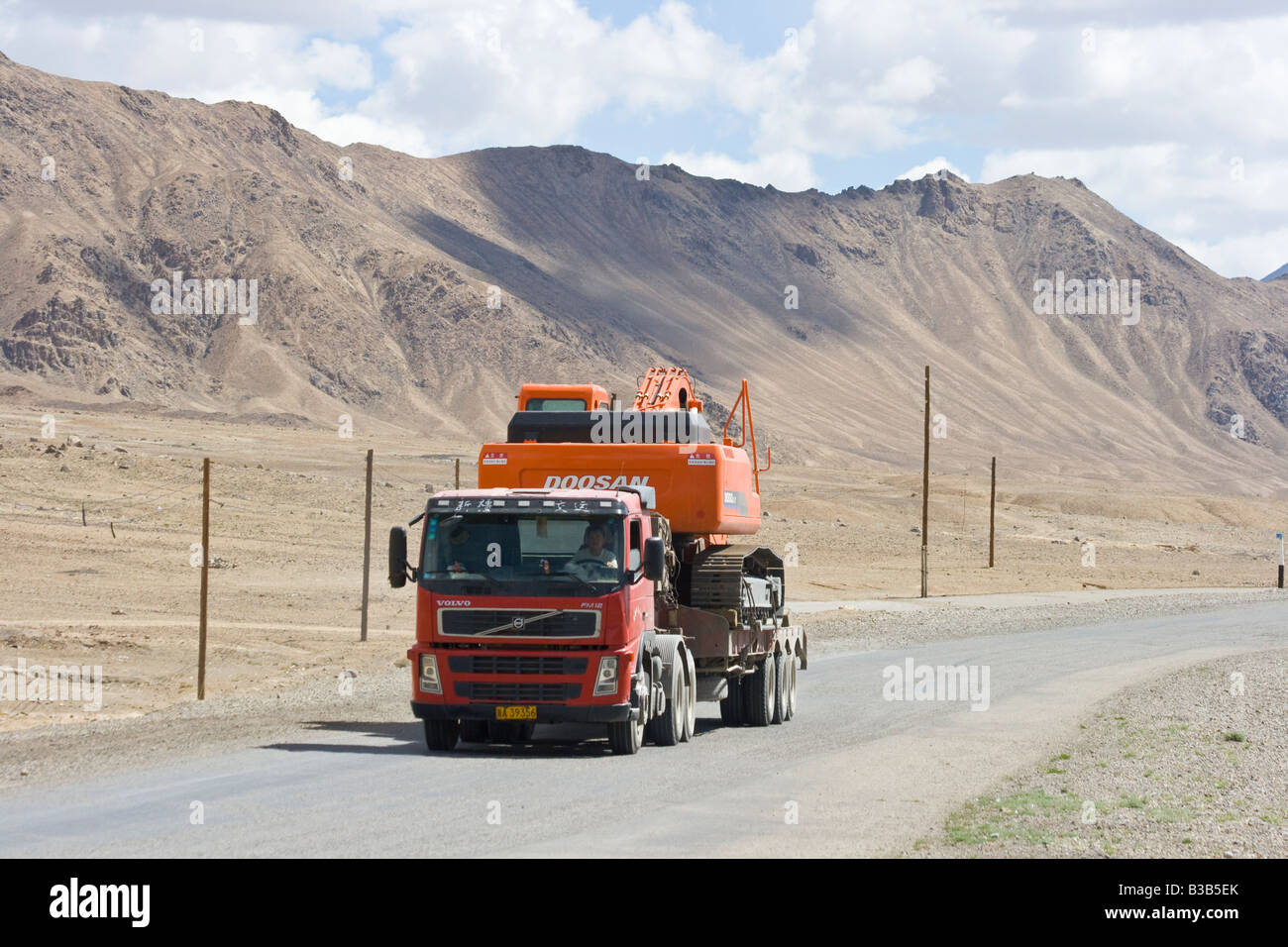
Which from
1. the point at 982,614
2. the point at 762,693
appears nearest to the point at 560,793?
the point at 762,693

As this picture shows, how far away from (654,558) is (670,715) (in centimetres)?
249

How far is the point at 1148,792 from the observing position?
15.7m

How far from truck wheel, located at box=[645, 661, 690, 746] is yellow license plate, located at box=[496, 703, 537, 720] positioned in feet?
6.74

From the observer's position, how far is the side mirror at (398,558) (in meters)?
17.4

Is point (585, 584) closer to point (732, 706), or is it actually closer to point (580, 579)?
point (580, 579)

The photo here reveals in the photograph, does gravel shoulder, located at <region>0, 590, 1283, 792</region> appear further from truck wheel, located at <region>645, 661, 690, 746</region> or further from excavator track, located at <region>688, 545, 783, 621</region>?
excavator track, located at <region>688, 545, 783, 621</region>

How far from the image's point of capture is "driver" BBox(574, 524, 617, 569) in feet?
56.4

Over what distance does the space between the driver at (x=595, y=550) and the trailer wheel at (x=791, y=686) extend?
19.4 ft

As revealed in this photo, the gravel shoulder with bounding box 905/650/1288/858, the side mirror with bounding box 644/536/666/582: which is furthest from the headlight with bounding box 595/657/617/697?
the gravel shoulder with bounding box 905/650/1288/858

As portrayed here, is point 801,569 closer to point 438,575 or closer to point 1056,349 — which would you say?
point 438,575

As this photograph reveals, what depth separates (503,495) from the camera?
1736cm

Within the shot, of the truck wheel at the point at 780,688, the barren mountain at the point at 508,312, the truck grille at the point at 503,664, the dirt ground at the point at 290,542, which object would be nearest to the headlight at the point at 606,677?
the truck grille at the point at 503,664

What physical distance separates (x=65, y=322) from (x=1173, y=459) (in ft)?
363

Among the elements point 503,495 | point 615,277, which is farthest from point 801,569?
point 615,277
